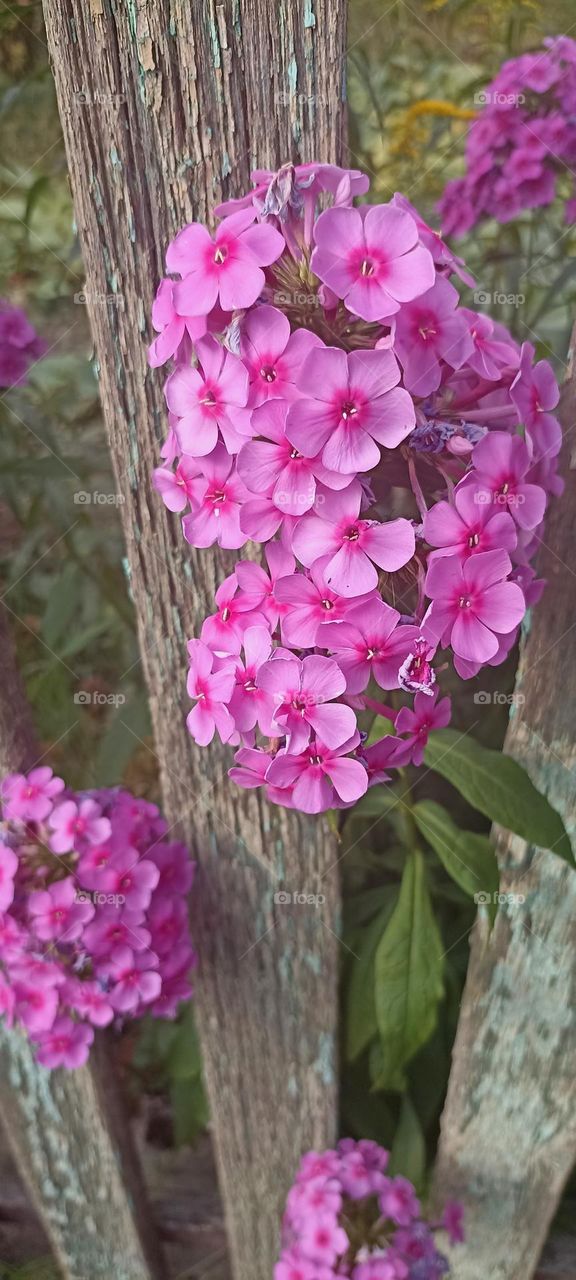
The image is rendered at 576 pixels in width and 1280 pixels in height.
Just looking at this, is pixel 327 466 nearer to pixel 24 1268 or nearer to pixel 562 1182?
pixel 562 1182

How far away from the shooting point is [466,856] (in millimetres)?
845

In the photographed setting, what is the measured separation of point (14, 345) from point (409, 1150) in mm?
1266

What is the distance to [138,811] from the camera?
938 millimetres

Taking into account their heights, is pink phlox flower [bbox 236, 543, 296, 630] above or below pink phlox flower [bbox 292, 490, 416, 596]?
below

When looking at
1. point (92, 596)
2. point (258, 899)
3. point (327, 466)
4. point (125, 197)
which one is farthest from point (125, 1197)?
point (125, 197)

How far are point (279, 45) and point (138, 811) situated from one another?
2.32ft

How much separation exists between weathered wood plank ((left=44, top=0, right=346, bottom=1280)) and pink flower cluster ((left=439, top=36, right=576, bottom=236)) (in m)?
0.62

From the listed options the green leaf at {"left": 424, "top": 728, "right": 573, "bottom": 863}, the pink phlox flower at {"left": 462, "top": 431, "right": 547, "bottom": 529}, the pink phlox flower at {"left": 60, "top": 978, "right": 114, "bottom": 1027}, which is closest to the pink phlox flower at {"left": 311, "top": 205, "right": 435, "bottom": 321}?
the pink phlox flower at {"left": 462, "top": 431, "right": 547, "bottom": 529}

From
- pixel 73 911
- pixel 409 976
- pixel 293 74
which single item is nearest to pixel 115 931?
pixel 73 911

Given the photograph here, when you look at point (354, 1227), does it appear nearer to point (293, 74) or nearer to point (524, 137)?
point (293, 74)

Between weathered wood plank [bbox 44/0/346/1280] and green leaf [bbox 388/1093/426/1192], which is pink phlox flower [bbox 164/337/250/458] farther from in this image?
green leaf [bbox 388/1093/426/1192]

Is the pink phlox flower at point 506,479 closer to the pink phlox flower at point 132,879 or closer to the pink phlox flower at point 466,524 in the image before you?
the pink phlox flower at point 466,524

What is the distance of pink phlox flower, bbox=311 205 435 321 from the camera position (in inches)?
Answer: 19.6

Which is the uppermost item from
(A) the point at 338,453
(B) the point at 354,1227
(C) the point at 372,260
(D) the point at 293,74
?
(D) the point at 293,74
